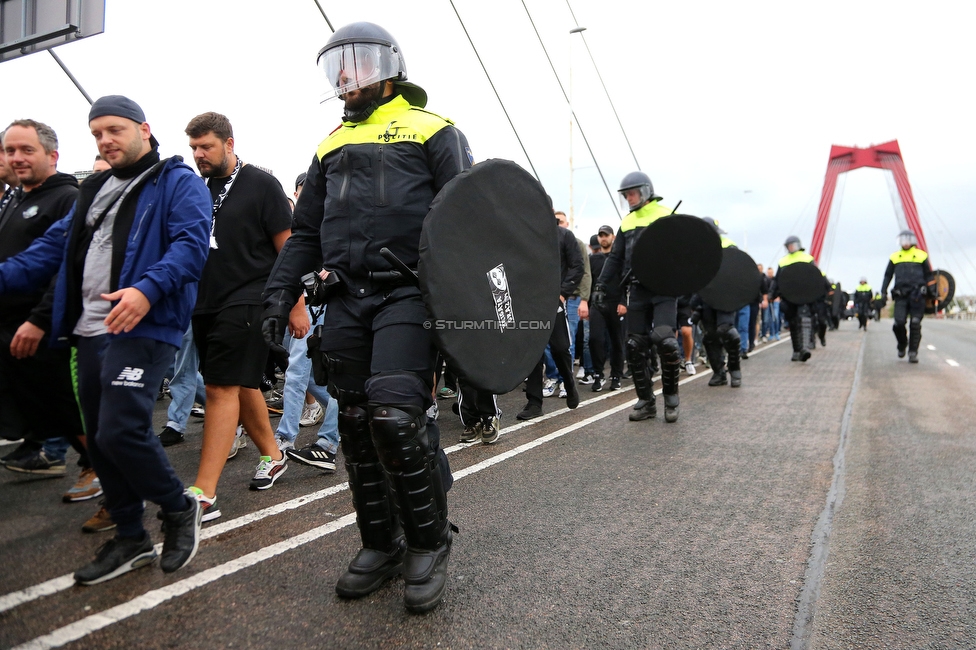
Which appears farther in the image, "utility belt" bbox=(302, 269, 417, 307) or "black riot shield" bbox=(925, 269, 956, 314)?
"black riot shield" bbox=(925, 269, 956, 314)

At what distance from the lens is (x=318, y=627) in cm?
223

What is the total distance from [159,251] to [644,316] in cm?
439

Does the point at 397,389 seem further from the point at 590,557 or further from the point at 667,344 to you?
the point at 667,344

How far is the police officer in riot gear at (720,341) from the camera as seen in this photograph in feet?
29.1

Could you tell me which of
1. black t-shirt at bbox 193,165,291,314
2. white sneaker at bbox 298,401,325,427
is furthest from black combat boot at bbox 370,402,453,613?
white sneaker at bbox 298,401,325,427

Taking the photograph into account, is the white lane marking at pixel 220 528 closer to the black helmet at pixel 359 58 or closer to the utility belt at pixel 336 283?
the utility belt at pixel 336 283

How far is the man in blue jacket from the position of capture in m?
2.59

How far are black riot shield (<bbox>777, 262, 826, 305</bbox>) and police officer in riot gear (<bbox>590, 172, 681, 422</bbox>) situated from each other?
747cm

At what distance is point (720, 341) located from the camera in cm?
928

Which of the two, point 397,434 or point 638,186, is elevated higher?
point 638,186

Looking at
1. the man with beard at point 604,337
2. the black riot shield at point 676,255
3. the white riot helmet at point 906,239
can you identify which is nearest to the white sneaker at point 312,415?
the black riot shield at point 676,255

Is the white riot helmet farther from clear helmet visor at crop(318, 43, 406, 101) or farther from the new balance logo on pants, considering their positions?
the new balance logo on pants

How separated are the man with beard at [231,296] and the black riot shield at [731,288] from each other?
6.55m

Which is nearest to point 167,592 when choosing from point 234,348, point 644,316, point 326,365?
point 326,365
